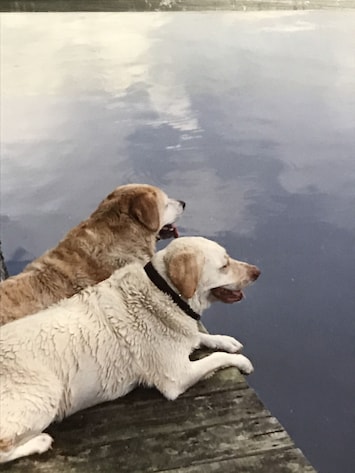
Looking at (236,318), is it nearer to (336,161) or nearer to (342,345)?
(342,345)

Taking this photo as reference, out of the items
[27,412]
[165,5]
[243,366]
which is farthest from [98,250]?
[165,5]

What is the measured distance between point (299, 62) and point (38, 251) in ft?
8.90

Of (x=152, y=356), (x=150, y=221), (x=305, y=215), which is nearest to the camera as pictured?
(x=152, y=356)

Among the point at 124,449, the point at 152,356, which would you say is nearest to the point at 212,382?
the point at 152,356

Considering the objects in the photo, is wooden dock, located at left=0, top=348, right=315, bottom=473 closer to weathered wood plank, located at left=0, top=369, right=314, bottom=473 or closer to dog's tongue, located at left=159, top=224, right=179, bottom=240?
weathered wood plank, located at left=0, top=369, right=314, bottom=473

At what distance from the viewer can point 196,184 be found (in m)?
5.79

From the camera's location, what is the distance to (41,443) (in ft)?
7.83

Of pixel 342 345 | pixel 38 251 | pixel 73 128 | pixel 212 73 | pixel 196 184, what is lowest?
pixel 342 345

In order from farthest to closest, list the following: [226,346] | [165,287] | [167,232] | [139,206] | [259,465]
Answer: [167,232], [139,206], [226,346], [165,287], [259,465]

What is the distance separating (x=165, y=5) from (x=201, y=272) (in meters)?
2.56

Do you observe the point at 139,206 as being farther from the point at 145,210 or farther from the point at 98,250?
the point at 98,250

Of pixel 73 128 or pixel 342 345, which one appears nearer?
pixel 342 345

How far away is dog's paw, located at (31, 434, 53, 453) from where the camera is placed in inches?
93.1

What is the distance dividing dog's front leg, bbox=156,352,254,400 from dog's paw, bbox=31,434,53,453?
48cm
